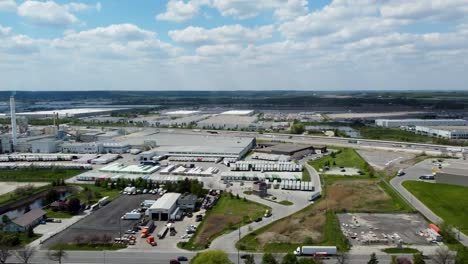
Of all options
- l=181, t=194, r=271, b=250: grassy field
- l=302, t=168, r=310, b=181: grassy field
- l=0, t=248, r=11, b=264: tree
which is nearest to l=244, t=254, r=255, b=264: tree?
l=181, t=194, r=271, b=250: grassy field

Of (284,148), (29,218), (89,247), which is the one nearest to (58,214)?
(29,218)

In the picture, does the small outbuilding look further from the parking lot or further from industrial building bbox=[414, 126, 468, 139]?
industrial building bbox=[414, 126, 468, 139]

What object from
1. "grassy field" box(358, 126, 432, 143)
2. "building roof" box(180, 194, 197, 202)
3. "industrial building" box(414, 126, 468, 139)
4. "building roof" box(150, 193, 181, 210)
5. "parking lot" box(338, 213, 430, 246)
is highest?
"industrial building" box(414, 126, 468, 139)

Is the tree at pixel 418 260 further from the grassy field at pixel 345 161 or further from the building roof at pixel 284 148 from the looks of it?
the building roof at pixel 284 148

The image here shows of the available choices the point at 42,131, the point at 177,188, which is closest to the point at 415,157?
the point at 177,188

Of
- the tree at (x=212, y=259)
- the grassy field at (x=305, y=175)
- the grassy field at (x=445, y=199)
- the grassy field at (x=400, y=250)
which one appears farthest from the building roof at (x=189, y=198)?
the grassy field at (x=445, y=199)
